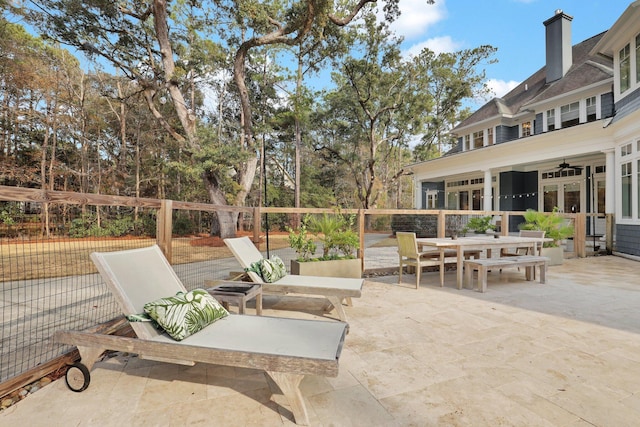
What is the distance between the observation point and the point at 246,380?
2.28 m

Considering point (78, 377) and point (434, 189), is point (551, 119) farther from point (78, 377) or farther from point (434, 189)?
point (78, 377)

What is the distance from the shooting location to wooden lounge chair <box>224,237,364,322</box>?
11.5ft

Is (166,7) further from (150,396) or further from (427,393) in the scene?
(427,393)

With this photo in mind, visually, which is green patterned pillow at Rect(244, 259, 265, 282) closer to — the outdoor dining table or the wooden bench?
the outdoor dining table

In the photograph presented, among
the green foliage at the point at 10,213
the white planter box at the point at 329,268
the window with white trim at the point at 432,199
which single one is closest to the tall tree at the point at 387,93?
the window with white trim at the point at 432,199

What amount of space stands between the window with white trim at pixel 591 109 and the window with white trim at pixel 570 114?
1.04 ft

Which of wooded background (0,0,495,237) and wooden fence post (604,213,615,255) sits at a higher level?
wooded background (0,0,495,237)

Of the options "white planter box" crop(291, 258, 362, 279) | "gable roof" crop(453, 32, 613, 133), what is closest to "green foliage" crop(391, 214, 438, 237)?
"gable roof" crop(453, 32, 613, 133)

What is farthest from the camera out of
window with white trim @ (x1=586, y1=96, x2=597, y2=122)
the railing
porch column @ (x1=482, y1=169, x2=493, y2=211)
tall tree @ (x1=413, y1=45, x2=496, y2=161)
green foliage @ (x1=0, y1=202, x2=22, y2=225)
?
tall tree @ (x1=413, y1=45, x2=496, y2=161)

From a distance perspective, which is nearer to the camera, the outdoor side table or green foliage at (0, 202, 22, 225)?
the outdoor side table

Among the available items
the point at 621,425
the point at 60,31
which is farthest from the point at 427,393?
the point at 60,31

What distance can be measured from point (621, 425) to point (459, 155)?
44.9 ft

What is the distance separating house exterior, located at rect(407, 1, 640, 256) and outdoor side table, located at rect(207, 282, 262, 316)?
9.45 meters

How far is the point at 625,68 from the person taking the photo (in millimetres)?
8781
